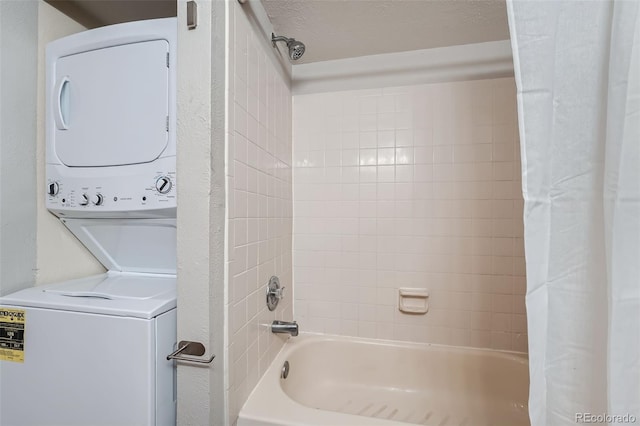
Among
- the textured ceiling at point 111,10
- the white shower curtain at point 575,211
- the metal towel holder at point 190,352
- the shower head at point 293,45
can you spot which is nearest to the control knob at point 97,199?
the metal towel holder at point 190,352

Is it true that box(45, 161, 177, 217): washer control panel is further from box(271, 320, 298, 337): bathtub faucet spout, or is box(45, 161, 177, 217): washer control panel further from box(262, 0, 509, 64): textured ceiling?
box(262, 0, 509, 64): textured ceiling

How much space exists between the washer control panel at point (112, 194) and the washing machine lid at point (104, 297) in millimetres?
270

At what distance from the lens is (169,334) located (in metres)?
0.87

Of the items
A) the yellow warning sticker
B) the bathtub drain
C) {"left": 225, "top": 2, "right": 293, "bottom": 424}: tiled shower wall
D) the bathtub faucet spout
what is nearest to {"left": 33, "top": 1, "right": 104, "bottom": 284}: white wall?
the yellow warning sticker

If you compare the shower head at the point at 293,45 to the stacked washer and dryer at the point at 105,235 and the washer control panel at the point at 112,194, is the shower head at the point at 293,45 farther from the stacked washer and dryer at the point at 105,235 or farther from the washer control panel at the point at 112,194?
the washer control panel at the point at 112,194

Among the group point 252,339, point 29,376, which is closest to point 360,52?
point 252,339

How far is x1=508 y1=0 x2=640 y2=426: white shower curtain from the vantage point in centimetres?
Result: 53

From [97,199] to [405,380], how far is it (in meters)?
1.73

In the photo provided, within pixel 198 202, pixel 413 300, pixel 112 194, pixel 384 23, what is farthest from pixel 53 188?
pixel 413 300

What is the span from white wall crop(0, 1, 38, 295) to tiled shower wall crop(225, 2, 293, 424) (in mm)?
768

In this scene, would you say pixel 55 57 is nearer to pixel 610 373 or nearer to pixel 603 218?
pixel 603 218

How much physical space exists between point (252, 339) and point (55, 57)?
1.32m

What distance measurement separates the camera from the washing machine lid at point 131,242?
3.55ft

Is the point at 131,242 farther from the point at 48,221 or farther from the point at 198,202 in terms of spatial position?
the point at 198,202
